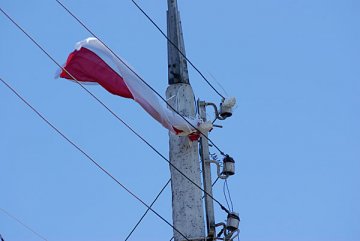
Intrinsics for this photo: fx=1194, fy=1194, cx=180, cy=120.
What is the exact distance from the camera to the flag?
74.3 ft

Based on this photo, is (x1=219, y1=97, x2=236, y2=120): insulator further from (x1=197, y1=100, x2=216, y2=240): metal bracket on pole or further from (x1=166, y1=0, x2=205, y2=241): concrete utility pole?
(x1=166, y1=0, x2=205, y2=241): concrete utility pole

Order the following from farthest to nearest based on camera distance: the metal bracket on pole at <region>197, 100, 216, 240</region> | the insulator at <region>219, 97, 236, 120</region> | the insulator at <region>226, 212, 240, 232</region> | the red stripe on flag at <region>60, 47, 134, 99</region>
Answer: the insulator at <region>219, 97, 236, 120</region> < the insulator at <region>226, 212, 240, 232</region> < the metal bracket on pole at <region>197, 100, 216, 240</region> < the red stripe on flag at <region>60, 47, 134, 99</region>

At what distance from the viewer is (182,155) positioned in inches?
909

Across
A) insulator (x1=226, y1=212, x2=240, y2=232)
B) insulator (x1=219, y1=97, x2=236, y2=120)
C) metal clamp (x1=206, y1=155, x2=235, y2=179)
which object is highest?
insulator (x1=219, y1=97, x2=236, y2=120)


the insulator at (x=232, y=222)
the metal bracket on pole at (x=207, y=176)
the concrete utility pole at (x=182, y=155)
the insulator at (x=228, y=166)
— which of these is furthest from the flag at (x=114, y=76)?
the insulator at (x=232, y=222)

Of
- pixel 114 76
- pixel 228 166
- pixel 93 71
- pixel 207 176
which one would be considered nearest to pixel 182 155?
pixel 207 176

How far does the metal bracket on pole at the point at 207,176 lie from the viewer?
22734mm

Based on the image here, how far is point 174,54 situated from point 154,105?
1.72 meters

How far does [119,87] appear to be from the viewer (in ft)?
74.5

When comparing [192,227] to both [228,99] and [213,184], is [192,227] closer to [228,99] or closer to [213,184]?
[213,184]

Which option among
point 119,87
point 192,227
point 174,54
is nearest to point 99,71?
point 119,87

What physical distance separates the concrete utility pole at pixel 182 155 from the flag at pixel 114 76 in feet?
1.64

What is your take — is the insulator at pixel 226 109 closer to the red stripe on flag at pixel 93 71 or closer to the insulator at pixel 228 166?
the insulator at pixel 228 166

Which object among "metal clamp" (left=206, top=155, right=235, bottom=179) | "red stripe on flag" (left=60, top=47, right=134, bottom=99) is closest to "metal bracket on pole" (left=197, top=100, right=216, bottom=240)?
"metal clamp" (left=206, top=155, right=235, bottom=179)
